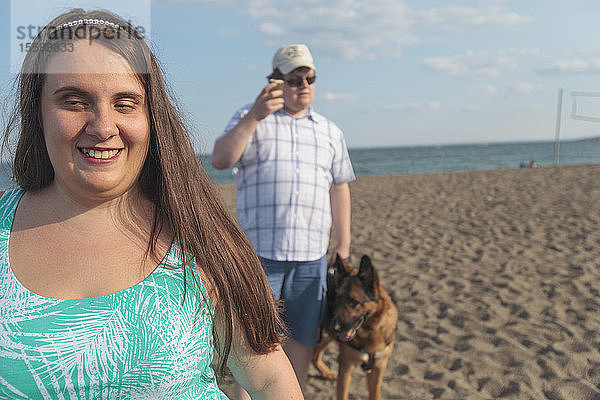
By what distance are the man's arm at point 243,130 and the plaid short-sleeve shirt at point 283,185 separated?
→ 0.10 metres

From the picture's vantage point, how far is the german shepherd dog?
10.7 ft

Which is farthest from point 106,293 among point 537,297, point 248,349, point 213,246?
point 537,297

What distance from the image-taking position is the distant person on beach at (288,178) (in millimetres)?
2650

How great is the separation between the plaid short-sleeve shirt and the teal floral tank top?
59.2 inches

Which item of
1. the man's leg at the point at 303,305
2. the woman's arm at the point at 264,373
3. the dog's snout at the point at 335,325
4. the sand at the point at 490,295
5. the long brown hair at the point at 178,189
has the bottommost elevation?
the sand at the point at 490,295

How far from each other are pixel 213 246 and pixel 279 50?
1.83 metres

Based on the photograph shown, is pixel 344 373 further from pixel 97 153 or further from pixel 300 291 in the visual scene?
pixel 97 153

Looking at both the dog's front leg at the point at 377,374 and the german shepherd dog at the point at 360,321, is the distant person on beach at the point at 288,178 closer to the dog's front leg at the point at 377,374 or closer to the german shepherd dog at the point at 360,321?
the german shepherd dog at the point at 360,321

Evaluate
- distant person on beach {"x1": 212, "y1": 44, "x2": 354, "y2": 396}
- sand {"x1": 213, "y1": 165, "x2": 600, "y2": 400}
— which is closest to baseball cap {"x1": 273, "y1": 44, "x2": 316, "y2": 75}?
distant person on beach {"x1": 212, "y1": 44, "x2": 354, "y2": 396}

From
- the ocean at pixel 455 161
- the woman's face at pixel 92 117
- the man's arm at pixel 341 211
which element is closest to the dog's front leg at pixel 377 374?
the man's arm at pixel 341 211

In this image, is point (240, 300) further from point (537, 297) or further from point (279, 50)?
point (537, 297)

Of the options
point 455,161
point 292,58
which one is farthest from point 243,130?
point 455,161

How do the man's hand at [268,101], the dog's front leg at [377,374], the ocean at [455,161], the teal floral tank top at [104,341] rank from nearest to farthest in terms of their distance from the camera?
the teal floral tank top at [104,341] < the man's hand at [268,101] < the dog's front leg at [377,374] < the ocean at [455,161]

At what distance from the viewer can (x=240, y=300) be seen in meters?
1.22
